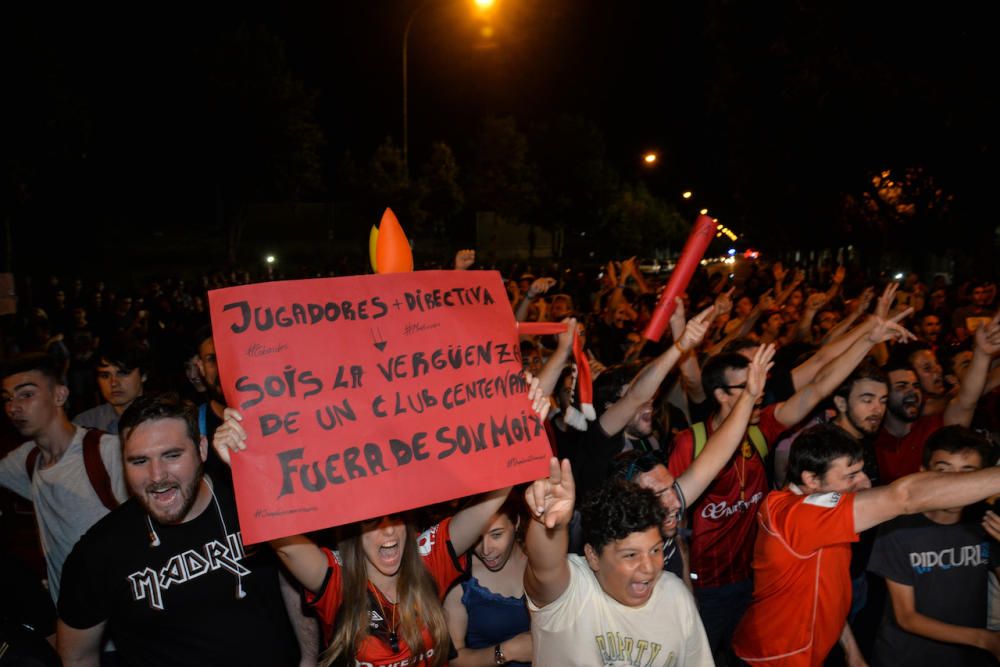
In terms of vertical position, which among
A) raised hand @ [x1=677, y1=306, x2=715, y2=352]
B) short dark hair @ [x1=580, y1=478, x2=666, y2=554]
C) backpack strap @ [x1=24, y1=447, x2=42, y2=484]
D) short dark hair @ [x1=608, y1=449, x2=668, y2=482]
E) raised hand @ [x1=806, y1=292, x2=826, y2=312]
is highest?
raised hand @ [x1=806, y1=292, x2=826, y2=312]

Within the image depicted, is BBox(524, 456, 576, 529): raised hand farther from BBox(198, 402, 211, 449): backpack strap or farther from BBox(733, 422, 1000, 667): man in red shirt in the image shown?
BBox(198, 402, 211, 449): backpack strap

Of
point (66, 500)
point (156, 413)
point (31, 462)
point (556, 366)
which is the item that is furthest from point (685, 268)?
point (31, 462)

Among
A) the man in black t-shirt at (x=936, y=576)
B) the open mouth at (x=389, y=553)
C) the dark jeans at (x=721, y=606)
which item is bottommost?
the dark jeans at (x=721, y=606)

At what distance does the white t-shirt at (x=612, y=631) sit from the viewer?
9.00ft

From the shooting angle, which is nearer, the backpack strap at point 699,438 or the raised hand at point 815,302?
the backpack strap at point 699,438

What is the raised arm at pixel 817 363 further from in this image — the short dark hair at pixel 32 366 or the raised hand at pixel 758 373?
the short dark hair at pixel 32 366

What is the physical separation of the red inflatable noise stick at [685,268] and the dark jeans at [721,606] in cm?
166

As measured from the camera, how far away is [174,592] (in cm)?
300

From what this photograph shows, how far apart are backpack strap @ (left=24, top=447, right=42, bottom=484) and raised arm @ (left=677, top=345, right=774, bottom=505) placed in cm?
345

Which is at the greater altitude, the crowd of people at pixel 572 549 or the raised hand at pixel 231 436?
the raised hand at pixel 231 436

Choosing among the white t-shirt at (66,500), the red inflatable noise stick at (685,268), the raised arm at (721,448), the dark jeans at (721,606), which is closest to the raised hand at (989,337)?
the raised arm at (721,448)

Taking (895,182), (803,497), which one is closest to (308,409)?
(803,497)

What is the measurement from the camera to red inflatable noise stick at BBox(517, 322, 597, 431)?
321 cm

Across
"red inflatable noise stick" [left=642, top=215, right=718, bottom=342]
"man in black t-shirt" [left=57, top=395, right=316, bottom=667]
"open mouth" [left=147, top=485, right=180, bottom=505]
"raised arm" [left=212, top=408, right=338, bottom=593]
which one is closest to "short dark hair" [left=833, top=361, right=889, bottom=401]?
"red inflatable noise stick" [left=642, top=215, right=718, bottom=342]
